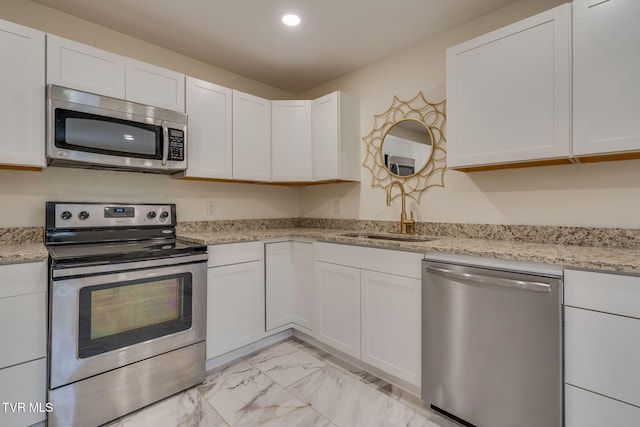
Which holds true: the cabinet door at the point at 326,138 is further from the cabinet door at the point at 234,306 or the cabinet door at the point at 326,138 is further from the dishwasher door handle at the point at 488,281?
the dishwasher door handle at the point at 488,281

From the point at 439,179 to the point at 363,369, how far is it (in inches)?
57.9

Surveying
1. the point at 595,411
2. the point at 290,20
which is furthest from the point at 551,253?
the point at 290,20

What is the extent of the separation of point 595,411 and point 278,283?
195 cm

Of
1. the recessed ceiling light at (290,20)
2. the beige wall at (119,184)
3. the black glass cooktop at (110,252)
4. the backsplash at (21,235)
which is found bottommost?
the black glass cooktop at (110,252)

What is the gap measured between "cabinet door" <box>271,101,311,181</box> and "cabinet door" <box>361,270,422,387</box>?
1.25 metres

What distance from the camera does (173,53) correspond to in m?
2.52

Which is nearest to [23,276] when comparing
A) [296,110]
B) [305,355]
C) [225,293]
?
[225,293]

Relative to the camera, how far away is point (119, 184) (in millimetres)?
2207

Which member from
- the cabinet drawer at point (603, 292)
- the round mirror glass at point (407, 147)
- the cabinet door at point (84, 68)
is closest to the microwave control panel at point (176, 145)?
the cabinet door at point (84, 68)

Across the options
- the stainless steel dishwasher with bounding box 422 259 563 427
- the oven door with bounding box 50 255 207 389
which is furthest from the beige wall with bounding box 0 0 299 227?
the stainless steel dishwasher with bounding box 422 259 563 427

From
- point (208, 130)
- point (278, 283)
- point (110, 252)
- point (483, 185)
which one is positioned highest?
point (208, 130)

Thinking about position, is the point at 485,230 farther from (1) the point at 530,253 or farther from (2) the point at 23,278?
(2) the point at 23,278

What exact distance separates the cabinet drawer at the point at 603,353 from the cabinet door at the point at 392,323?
0.68 m

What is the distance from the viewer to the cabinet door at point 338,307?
2.08 meters
